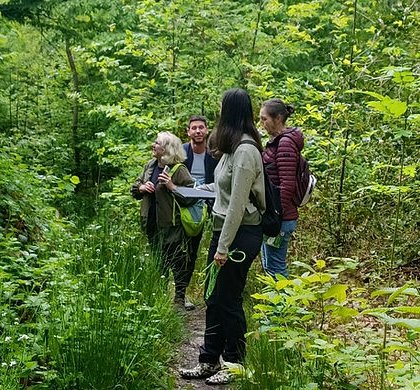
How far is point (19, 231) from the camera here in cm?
470

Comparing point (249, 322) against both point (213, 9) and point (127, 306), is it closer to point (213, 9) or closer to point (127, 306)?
point (127, 306)

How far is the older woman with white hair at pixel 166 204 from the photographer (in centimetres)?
488

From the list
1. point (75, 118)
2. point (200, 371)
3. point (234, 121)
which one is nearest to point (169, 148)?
point (234, 121)

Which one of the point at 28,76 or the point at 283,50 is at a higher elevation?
the point at 28,76

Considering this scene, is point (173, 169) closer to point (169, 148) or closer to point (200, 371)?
point (169, 148)

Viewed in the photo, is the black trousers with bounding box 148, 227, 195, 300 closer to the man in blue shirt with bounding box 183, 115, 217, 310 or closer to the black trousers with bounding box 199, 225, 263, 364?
the man in blue shirt with bounding box 183, 115, 217, 310

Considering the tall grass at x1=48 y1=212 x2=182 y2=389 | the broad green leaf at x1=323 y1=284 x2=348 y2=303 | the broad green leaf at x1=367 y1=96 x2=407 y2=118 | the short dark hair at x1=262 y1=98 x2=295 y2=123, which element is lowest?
the tall grass at x1=48 y1=212 x2=182 y2=389

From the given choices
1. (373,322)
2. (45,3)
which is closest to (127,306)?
(373,322)

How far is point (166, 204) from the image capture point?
194 inches

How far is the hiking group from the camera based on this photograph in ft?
11.4

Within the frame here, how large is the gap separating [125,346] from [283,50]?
605 centimetres

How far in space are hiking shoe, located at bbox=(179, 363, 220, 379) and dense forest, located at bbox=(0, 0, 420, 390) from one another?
135 mm

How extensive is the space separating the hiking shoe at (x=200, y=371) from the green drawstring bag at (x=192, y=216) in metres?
1.36

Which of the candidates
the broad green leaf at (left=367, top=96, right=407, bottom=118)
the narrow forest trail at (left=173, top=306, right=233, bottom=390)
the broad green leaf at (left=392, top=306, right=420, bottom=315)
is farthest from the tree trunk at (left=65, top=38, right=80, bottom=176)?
the broad green leaf at (left=392, top=306, right=420, bottom=315)
